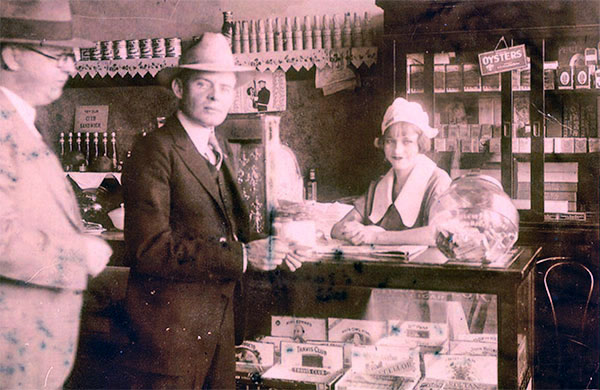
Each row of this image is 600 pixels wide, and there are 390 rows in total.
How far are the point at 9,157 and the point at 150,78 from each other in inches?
25.4

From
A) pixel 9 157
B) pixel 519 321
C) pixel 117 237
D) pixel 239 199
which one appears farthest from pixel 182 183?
pixel 519 321

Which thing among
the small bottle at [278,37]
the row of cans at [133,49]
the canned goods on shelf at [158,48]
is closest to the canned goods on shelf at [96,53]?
the row of cans at [133,49]

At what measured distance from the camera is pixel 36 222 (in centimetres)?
237

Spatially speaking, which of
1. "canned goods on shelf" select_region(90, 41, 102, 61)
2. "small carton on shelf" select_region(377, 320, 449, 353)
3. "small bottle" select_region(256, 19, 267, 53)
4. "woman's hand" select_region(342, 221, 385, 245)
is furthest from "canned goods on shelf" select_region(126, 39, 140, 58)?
"small carton on shelf" select_region(377, 320, 449, 353)

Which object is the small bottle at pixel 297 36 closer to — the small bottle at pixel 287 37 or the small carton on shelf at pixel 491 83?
the small bottle at pixel 287 37

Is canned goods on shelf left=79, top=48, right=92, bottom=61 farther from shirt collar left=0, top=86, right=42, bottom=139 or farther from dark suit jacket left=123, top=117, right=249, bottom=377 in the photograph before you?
dark suit jacket left=123, top=117, right=249, bottom=377

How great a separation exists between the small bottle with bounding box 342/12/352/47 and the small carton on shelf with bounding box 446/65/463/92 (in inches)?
15.3

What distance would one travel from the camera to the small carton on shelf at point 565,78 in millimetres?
2150

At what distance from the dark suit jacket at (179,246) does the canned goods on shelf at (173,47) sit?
0.27m

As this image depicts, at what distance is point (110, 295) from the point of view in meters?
2.38

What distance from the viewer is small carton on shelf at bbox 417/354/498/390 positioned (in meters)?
2.12

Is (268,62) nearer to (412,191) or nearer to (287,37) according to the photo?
(287,37)

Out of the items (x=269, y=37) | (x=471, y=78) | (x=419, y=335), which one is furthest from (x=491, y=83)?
(x=419, y=335)

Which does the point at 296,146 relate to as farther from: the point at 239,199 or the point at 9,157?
the point at 9,157
